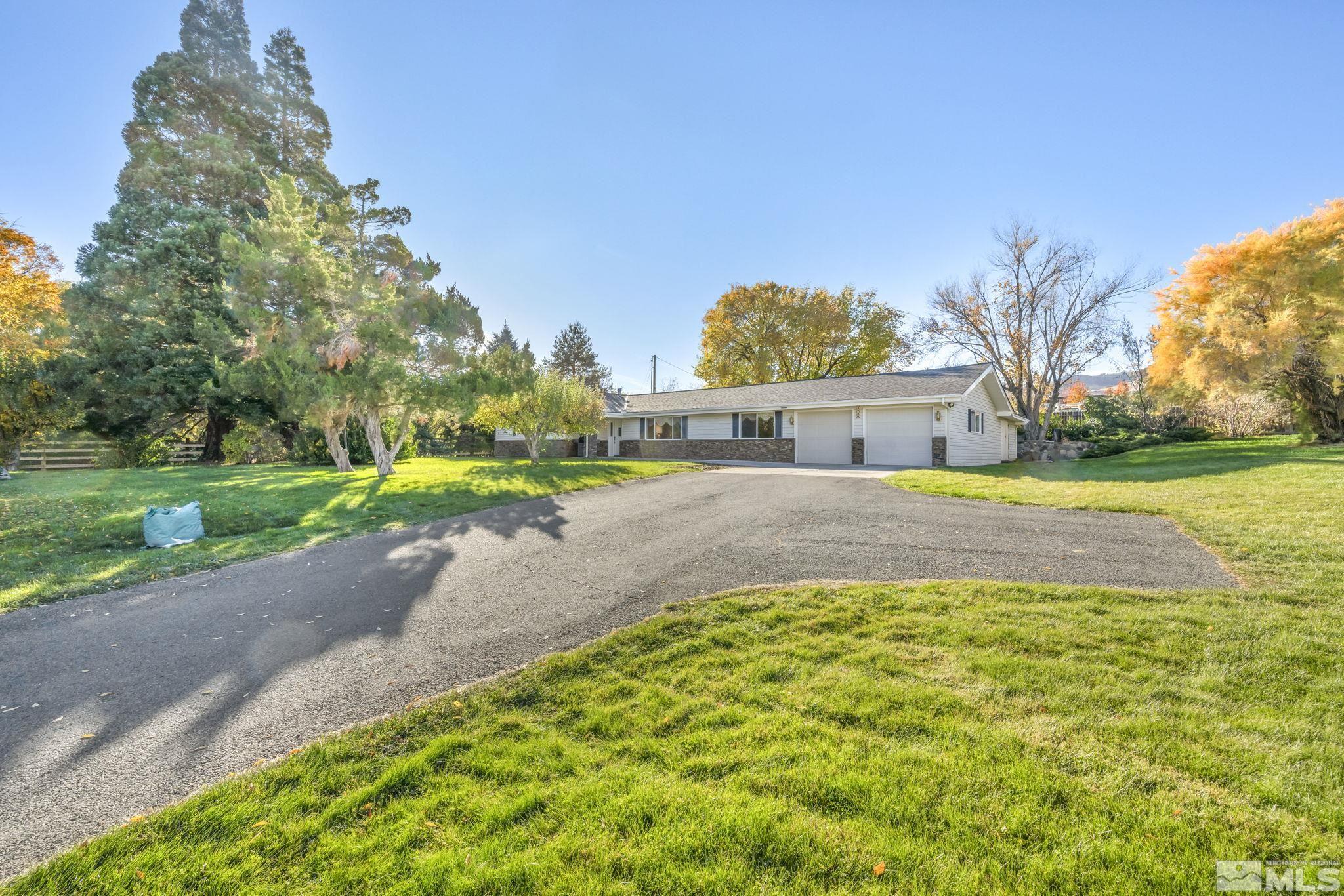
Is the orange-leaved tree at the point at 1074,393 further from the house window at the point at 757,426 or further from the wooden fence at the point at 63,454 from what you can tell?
the wooden fence at the point at 63,454

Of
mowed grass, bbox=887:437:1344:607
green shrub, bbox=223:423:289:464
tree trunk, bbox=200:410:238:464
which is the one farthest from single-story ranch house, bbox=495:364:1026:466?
tree trunk, bbox=200:410:238:464

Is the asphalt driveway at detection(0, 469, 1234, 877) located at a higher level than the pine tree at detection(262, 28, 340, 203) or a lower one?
lower

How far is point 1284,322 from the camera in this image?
51.9ft

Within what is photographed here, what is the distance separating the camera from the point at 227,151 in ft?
67.2

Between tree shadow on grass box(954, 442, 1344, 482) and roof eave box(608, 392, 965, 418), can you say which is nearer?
tree shadow on grass box(954, 442, 1344, 482)

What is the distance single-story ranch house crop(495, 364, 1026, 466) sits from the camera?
1764 centimetres

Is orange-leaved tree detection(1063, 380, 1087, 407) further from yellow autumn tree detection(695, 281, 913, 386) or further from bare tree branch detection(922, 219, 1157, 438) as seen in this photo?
bare tree branch detection(922, 219, 1157, 438)

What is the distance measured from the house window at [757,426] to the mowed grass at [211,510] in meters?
6.90

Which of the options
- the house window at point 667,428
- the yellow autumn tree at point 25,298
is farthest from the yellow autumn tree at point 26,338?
the house window at point 667,428

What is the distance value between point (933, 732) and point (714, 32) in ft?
41.9

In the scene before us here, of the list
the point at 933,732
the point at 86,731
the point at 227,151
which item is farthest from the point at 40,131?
the point at 933,732

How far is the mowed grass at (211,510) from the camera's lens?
552 cm

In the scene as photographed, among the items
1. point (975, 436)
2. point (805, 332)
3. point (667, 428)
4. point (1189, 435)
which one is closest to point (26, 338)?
point (667, 428)

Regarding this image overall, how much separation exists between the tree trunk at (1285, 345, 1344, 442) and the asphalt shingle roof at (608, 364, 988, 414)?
9581 mm
